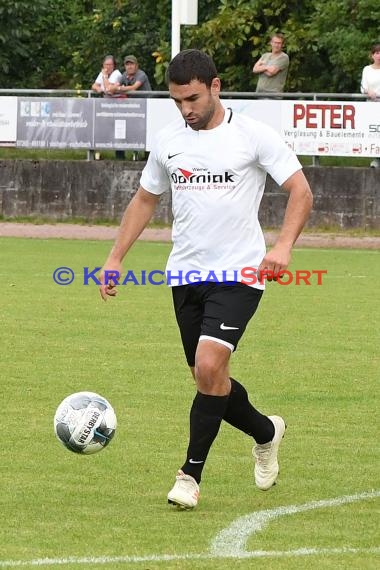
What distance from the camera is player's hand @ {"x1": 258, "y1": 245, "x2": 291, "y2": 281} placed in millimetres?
6637

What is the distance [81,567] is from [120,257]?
203 centimetres

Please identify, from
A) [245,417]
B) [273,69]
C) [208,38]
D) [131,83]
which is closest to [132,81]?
[131,83]

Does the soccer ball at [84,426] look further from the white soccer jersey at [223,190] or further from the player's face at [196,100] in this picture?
the player's face at [196,100]

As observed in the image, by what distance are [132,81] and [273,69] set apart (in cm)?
245

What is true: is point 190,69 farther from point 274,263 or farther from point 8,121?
point 8,121

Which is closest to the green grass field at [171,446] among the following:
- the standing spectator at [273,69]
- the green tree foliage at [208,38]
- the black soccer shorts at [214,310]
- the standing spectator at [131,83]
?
the black soccer shorts at [214,310]

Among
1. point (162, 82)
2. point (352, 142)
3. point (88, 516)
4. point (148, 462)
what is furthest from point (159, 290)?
point (162, 82)

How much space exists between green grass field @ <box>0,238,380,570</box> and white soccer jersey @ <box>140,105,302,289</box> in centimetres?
114

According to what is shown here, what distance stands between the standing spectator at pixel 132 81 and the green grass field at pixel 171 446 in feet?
30.6

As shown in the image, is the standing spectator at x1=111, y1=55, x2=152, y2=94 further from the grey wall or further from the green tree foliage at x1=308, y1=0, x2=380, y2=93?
the green tree foliage at x1=308, y1=0, x2=380, y2=93

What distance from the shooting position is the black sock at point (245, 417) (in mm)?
7273

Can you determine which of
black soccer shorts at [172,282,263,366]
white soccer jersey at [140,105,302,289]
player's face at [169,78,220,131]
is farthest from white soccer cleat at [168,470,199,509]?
player's face at [169,78,220,131]

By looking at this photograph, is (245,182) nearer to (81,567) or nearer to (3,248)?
(81,567)

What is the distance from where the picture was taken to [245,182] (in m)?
6.99
